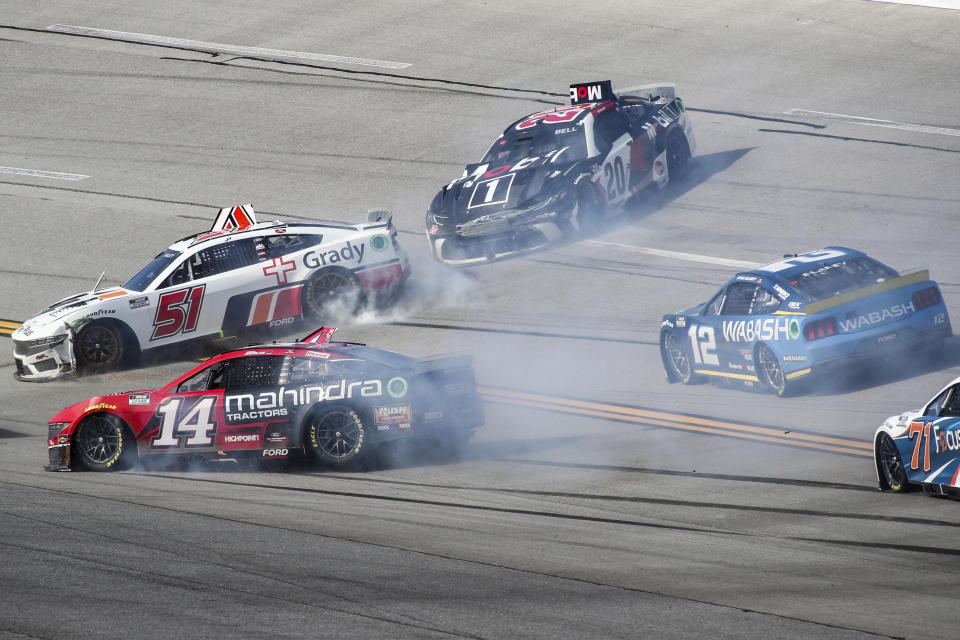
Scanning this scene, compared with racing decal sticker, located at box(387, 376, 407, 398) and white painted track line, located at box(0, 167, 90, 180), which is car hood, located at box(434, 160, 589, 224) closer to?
racing decal sticker, located at box(387, 376, 407, 398)

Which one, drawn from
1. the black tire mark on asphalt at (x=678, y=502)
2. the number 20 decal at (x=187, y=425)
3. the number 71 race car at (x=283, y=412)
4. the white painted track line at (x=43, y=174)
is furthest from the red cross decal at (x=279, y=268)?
the white painted track line at (x=43, y=174)

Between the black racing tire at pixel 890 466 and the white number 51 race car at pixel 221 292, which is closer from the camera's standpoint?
the black racing tire at pixel 890 466

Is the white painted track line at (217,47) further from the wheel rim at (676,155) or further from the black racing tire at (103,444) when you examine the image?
the black racing tire at (103,444)

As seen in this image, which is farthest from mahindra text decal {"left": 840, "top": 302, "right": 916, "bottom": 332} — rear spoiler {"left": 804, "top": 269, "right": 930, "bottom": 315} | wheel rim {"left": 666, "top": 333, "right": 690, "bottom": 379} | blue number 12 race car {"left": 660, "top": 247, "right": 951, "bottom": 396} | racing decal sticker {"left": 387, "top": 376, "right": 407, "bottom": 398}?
racing decal sticker {"left": 387, "top": 376, "right": 407, "bottom": 398}

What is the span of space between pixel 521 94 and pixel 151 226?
8.22 metres

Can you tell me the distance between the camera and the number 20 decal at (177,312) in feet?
51.4

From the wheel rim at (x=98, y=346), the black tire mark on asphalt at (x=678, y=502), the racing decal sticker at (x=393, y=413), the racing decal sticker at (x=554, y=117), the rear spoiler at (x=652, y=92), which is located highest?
the rear spoiler at (x=652, y=92)

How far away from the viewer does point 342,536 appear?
29.3 ft

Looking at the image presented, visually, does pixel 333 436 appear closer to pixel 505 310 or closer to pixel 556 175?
pixel 505 310

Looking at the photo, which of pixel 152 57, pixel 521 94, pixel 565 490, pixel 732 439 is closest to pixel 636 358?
pixel 732 439

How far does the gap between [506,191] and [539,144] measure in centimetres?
131

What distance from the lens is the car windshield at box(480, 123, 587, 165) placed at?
18.8m

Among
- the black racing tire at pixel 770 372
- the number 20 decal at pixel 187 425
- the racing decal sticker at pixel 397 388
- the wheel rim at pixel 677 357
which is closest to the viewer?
the racing decal sticker at pixel 397 388

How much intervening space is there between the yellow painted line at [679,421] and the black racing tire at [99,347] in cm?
474
